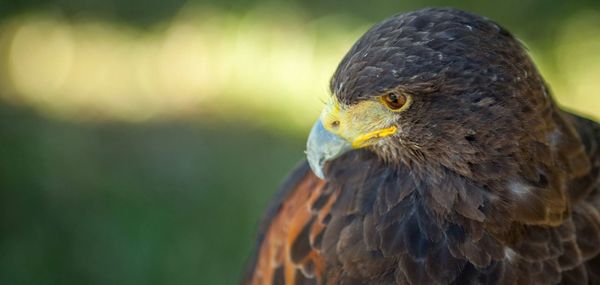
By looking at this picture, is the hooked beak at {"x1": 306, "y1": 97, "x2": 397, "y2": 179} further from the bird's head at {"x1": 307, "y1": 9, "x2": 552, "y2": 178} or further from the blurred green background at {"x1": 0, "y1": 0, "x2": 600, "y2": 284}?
the blurred green background at {"x1": 0, "y1": 0, "x2": 600, "y2": 284}

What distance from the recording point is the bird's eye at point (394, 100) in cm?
241

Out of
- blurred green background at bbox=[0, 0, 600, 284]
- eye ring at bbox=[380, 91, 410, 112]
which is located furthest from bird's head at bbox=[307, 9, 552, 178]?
blurred green background at bbox=[0, 0, 600, 284]

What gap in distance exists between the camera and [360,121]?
251 centimetres

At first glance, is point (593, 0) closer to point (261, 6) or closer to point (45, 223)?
point (261, 6)

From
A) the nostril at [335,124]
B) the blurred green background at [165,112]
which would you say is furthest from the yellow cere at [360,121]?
the blurred green background at [165,112]

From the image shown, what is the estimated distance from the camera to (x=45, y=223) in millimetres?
5320

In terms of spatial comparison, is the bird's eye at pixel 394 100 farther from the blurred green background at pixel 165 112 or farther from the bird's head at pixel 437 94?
the blurred green background at pixel 165 112

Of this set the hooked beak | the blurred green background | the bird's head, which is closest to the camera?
the bird's head

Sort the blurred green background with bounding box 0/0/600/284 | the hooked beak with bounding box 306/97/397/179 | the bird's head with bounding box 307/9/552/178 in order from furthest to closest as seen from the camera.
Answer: the blurred green background with bounding box 0/0/600/284 < the hooked beak with bounding box 306/97/397/179 < the bird's head with bounding box 307/9/552/178

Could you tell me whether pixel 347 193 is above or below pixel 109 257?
above

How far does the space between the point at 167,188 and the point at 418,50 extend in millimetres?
3608

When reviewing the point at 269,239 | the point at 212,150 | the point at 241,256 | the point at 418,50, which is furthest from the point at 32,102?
the point at 418,50

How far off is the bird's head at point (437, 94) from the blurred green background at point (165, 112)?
286 cm

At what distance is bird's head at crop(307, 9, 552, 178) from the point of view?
2377 millimetres
